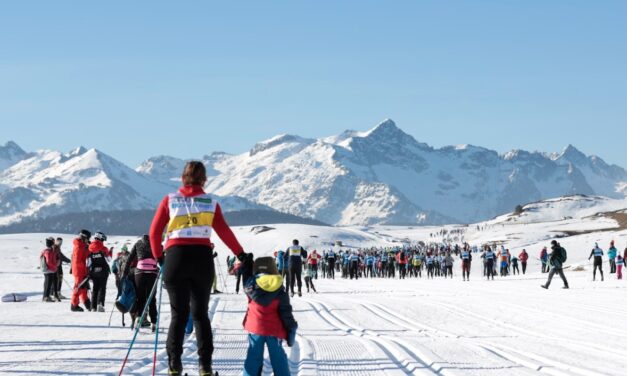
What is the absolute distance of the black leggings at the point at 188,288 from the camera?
7.20 m

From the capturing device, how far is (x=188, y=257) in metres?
7.20

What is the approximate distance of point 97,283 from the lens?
54.1ft

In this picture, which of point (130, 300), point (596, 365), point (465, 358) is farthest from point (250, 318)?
point (130, 300)

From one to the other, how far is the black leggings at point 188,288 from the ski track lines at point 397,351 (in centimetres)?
→ 215

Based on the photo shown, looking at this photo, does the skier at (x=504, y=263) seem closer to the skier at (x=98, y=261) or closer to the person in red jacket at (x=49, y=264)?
the person in red jacket at (x=49, y=264)

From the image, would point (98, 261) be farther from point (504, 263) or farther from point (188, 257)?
point (504, 263)

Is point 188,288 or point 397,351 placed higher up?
point 188,288

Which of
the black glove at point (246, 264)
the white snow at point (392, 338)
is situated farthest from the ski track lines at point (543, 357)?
the black glove at point (246, 264)

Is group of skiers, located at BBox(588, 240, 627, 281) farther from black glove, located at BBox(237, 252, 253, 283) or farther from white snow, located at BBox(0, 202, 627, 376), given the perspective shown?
black glove, located at BBox(237, 252, 253, 283)

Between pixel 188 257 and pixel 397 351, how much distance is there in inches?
148

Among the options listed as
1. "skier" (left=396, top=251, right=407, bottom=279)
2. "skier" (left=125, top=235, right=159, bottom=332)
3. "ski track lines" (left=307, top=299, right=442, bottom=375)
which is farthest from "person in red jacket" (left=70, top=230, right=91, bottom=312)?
Answer: "skier" (left=396, top=251, right=407, bottom=279)

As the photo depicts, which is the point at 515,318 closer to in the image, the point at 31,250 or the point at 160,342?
the point at 160,342

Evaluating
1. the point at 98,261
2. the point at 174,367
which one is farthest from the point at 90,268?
the point at 174,367

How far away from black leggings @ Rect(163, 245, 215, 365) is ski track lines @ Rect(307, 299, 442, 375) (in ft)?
7.05
